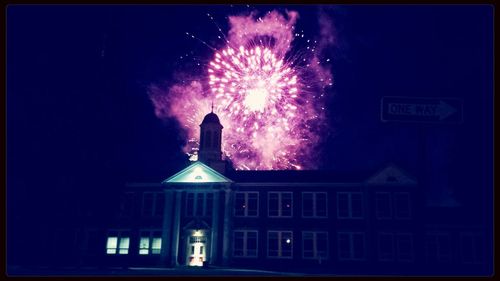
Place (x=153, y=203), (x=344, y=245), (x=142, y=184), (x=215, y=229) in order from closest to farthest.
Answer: (x=344, y=245)
(x=215, y=229)
(x=153, y=203)
(x=142, y=184)

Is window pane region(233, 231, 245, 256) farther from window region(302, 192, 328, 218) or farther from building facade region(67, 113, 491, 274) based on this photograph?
window region(302, 192, 328, 218)

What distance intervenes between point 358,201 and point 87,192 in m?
19.7

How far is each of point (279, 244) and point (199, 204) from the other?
715cm

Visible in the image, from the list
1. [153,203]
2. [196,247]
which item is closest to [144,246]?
[153,203]

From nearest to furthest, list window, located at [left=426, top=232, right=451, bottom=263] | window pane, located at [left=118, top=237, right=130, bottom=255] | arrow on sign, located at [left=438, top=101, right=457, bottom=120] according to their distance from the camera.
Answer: arrow on sign, located at [left=438, top=101, right=457, bottom=120] < window, located at [left=426, top=232, right=451, bottom=263] < window pane, located at [left=118, top=237, right=130, bottom=255]

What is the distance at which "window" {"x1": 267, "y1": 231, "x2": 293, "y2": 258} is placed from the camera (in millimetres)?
30967

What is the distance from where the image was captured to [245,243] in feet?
104

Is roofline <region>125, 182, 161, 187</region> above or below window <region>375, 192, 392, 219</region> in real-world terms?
above

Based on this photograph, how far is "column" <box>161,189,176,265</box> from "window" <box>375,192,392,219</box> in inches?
636

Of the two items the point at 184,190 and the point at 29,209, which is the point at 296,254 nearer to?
the point at 184,190

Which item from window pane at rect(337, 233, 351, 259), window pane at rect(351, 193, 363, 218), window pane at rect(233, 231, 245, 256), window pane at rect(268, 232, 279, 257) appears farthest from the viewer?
window pane at rect(233, 231, 245, 256)

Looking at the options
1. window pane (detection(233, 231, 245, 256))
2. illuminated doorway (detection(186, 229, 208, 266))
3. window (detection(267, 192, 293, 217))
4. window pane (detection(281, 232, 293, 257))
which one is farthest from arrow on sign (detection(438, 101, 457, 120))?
illuminated doorway (detection(186, 229, 208, 266))

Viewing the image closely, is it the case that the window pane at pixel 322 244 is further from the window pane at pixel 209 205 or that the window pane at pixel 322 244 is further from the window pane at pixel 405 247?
the window pane at pixel 209 205

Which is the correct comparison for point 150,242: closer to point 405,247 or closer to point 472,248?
point 405,247
